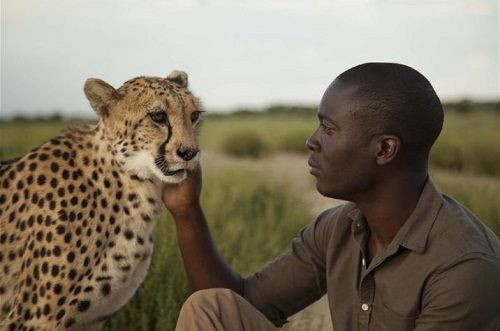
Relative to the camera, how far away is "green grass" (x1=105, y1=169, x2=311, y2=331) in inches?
146

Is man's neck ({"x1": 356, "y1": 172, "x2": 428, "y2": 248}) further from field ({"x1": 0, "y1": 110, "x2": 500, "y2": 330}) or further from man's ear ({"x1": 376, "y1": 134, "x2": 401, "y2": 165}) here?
field ({"x1": 0, "y1": 110, "x2": 500, "y2": 330})

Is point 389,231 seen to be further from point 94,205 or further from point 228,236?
point 228,236

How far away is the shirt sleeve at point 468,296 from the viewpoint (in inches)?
82.1

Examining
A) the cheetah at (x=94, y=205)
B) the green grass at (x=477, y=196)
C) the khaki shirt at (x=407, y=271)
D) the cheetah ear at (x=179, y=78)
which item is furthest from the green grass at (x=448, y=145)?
the khaki shirt at (x=407, y=271)

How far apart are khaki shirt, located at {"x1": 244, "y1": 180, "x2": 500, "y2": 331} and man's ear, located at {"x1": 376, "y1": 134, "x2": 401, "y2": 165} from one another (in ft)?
0.43

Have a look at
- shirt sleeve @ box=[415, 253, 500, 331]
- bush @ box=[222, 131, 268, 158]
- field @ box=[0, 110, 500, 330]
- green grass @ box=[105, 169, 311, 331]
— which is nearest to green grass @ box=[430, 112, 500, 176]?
field @ box=[0, 110, 500, 330]

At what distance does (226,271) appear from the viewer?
8.69 feet

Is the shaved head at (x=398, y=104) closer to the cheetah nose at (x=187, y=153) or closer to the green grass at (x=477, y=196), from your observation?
the cheetah nose at (x=187, y=153)

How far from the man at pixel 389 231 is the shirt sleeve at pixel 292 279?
160 millimetres

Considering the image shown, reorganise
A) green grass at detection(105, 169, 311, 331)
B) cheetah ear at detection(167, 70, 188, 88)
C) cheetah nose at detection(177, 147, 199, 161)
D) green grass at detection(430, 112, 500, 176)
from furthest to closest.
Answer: green grass at detection(430, 112, 500, 176) → green grass at detection(105, 169, 311, 331) → cheetah ear at detection(167, 70, 188, 88) → cheetah nose at detection(177, 147, 199, 161)

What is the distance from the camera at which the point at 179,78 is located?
3039mm

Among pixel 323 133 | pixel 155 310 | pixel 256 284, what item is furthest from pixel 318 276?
pixel 155 310

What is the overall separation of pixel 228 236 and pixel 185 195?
2.76 meters

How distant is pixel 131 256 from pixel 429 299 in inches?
42.8
